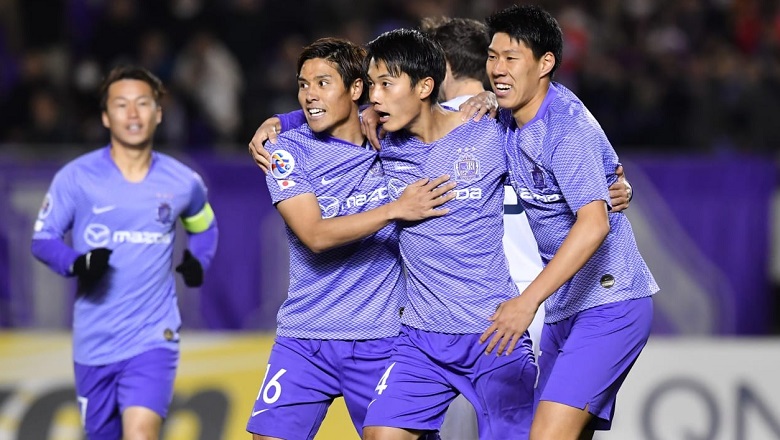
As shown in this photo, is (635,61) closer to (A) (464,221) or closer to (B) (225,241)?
(B) (225,241)

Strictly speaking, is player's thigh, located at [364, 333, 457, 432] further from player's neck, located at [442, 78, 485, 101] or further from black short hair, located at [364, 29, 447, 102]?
player's neck, located at [442, 78, 485, 101]

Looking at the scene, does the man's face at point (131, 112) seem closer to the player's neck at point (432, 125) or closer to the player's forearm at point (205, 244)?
the player's forearm at point (205, 244)

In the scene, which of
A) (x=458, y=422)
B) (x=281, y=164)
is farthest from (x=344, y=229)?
(x=458, y=422)

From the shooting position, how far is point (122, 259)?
5949mm

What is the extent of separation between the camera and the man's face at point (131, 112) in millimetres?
6031

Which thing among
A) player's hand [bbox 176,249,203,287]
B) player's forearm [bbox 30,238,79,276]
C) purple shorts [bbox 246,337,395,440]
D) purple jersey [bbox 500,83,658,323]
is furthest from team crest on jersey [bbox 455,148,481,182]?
player's forearm [bbox 30,238,79,276]

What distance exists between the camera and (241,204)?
10.1m

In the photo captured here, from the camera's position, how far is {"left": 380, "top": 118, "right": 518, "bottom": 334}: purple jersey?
4777mm

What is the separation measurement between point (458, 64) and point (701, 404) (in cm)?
328

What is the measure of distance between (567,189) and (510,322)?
55 cm

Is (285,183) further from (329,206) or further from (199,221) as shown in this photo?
(199,221)

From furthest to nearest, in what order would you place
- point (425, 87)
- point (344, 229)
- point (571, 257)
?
point (425, 87) < point (344, 229) < point (571, 257)

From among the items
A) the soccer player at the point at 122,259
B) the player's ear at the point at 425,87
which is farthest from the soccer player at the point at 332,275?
the soccer player at the point at 122,259

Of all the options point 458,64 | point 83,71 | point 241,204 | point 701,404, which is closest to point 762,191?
point 701,404
